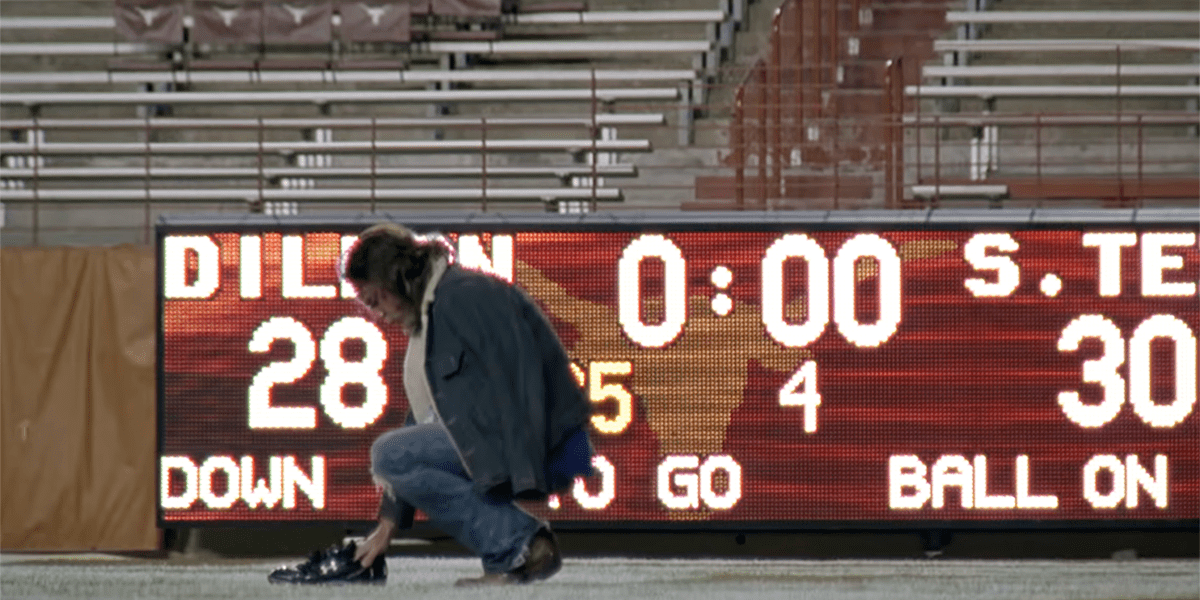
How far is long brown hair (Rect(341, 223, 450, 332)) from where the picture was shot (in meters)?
6.52

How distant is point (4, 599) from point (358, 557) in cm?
110

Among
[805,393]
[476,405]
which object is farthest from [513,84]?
[476,405]

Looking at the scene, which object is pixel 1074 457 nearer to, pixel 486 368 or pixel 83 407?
pixel 486 368

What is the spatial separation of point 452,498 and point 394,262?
0.75 m

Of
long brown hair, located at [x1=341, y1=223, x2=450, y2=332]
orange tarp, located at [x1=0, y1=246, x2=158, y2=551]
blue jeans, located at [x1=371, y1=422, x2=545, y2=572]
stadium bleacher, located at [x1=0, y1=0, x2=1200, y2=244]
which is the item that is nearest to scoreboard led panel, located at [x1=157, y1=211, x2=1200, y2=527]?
orange tarp, located at [x1=0, y1=246, x2=158, y2=551]

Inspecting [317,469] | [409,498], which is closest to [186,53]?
[317,469]

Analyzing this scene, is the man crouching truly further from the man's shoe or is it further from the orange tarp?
the orange tarp

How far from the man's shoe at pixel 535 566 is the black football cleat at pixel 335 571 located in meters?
0.46

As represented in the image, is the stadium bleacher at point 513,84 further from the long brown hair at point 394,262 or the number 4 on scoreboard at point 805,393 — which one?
the long brown hair at point 394,262

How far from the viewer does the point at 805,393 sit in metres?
9.15

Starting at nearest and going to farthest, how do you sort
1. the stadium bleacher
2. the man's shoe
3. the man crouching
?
the man crouching < the man's shoe < the stadium bleacher

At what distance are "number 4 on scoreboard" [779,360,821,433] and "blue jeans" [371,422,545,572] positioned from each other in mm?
2577

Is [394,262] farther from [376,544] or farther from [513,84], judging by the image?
[513,84]

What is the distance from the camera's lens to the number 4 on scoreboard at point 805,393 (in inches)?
360
